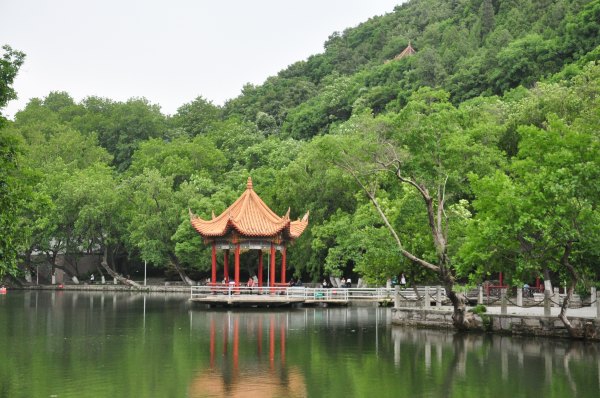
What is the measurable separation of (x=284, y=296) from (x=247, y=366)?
20.5m

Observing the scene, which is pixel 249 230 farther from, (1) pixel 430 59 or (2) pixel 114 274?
(1) pixel 430 59

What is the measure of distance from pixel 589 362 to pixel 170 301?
28.0 meters

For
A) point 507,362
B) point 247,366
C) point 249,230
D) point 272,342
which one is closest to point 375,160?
point 272,342

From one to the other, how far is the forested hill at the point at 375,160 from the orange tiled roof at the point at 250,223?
2.53 m

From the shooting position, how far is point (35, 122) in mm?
74625

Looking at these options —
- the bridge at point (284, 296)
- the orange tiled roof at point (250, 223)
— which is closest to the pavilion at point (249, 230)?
the orange tiled roof at point (250, 223)

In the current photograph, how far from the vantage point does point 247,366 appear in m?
16.7

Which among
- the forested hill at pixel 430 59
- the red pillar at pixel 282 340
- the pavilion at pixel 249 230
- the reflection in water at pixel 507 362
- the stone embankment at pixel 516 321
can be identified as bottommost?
the reflection in water at pixel 507 362

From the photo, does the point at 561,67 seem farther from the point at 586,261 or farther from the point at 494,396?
the point at 494,396

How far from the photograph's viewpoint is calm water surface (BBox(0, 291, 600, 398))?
548 inches

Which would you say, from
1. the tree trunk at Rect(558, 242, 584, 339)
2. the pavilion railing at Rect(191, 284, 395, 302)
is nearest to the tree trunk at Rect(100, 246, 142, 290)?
the pavilion railing at Rect(191, 284, 395, 302)

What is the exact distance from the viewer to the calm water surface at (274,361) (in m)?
13.9

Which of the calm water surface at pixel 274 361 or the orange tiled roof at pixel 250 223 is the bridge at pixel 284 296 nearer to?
the orange tiled roof at pixel 250 223

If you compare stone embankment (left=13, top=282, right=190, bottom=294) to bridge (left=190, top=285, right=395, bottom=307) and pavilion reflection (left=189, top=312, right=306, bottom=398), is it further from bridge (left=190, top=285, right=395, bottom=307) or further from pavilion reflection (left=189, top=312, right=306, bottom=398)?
pavilion reflection (left=189, top=312, right=306, bottom=398)
